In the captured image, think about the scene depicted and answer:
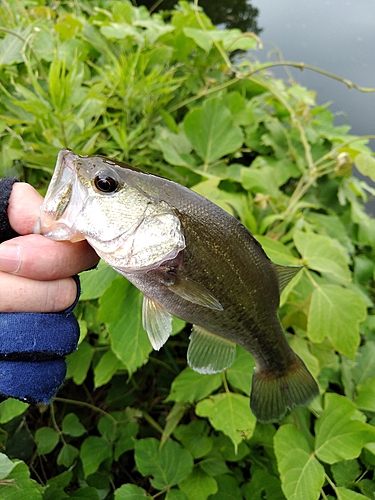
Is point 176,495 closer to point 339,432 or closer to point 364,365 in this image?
point 339,432

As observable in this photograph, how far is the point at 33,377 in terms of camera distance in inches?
27.1

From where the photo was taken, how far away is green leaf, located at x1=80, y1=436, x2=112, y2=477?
1.17 metres

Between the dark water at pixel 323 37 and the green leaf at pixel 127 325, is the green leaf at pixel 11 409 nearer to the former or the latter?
the green leaf at pixel 127 325

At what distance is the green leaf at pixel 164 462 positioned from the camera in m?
1.06

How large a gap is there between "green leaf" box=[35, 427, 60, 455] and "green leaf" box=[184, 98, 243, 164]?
3.27 feet

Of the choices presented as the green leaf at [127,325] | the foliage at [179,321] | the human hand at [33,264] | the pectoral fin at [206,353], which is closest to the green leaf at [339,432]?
the foliage at [179,321]

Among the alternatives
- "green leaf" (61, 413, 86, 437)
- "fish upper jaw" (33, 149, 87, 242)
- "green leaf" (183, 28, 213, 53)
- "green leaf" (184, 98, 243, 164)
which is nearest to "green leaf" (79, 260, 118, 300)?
"fish upper jaw" (33, 149, 87, 242)

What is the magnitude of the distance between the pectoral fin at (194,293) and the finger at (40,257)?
6.7 inches

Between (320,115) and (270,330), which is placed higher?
(320,115)

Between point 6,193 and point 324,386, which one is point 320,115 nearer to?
point 324,386

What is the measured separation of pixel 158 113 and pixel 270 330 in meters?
1.04

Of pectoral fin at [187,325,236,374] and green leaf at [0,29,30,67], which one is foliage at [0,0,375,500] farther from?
pectoral fin at [187,325,236,374]

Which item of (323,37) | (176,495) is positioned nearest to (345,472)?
(176,495)

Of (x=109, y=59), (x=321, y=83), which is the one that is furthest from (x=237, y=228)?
(x=321, y=83)
